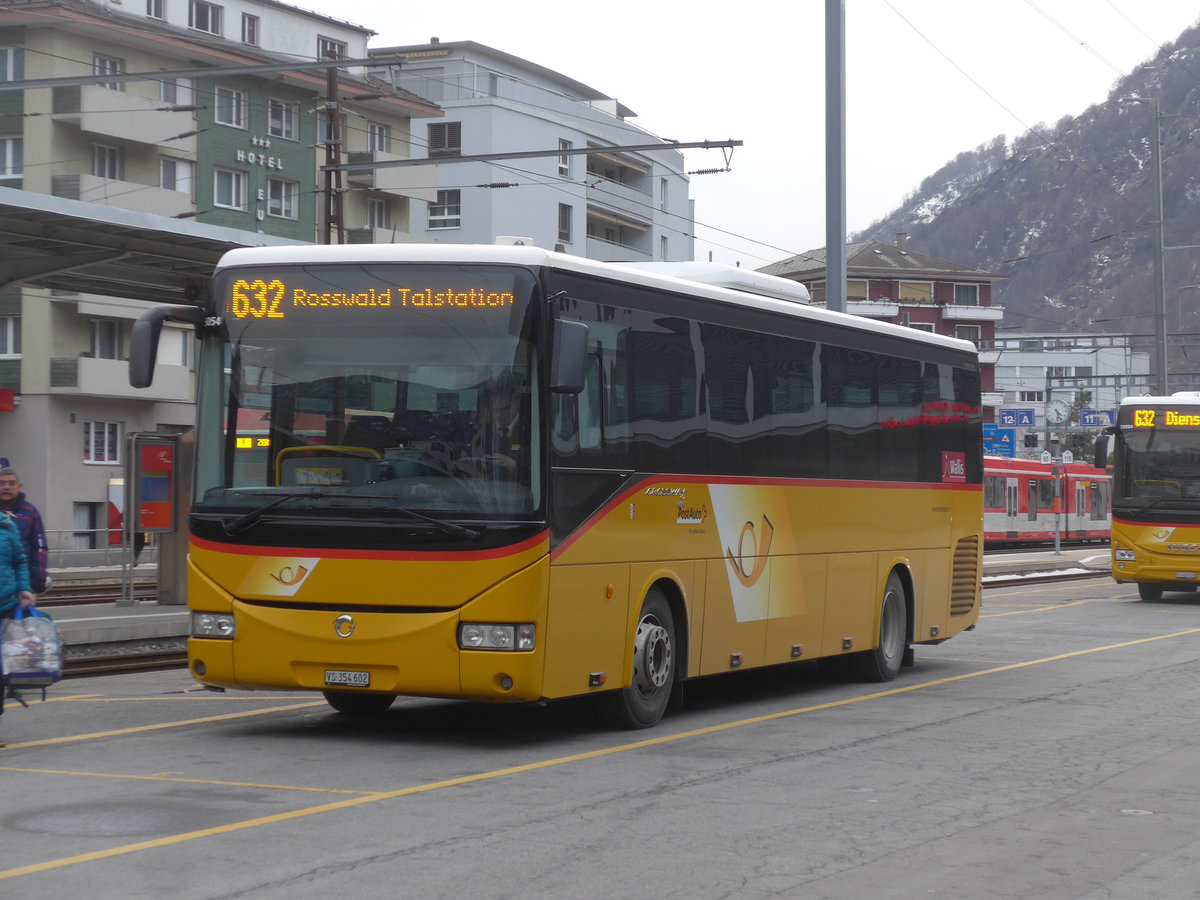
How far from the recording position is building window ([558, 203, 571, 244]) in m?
74.8

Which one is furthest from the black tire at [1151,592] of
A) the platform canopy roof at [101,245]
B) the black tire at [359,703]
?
the black tire at [359,703]

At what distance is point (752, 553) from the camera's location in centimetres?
1357

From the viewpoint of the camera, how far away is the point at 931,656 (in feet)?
63.2

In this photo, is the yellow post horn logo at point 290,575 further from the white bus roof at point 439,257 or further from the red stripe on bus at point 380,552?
the white bus roof at point 439,257

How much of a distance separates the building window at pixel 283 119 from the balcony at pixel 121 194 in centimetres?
668

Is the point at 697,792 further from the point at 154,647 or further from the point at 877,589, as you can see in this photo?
the point at 154,647

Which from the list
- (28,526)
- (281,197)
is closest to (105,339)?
(281,197)

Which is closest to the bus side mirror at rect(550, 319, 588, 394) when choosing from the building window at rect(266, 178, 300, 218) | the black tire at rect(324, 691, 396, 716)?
the black tire at rect(324, 691, 396, 716)

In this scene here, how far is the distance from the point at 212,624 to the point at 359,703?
1.78m

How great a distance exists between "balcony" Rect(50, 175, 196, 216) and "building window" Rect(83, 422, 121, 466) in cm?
647

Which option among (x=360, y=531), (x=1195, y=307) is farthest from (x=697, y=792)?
(x=1195, y=307)

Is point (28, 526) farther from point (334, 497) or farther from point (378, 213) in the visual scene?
point (378, 213)

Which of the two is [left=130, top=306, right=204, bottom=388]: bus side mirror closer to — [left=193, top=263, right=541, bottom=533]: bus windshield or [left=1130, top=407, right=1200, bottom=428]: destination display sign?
[left=193, top=263, right=541, bottom=533]: bus windshield

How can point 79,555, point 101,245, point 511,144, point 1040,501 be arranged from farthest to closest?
point 511,144, point 1040,501, point 79,555, point 101,245
